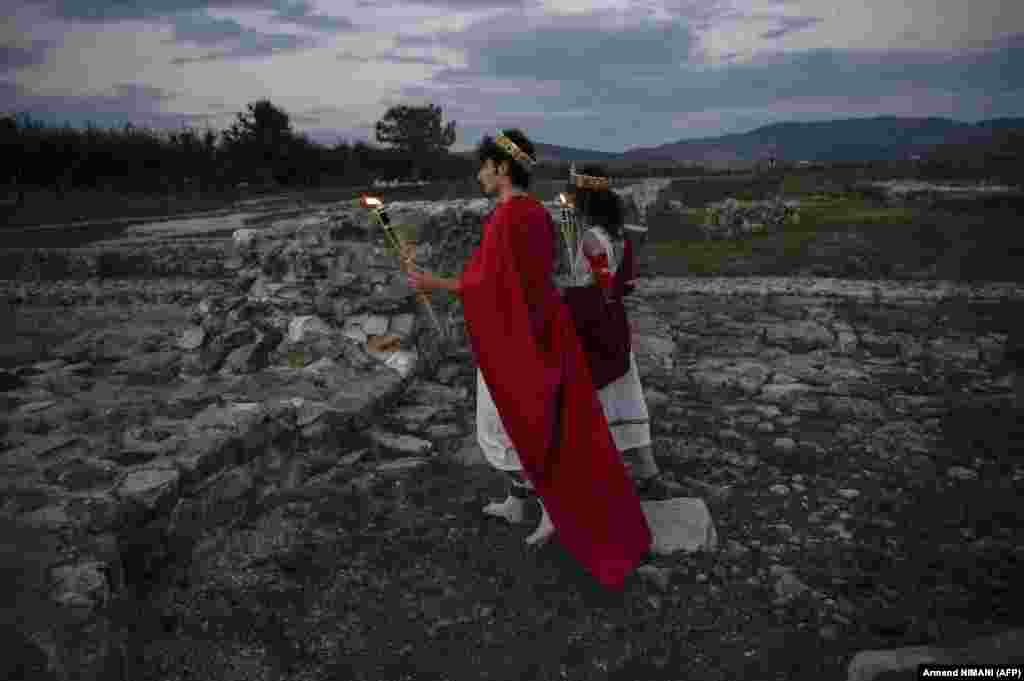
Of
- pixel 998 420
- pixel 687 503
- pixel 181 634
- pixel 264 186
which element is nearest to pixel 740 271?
pixel 998 420

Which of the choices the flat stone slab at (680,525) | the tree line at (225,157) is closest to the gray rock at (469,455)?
the flat stone slab at (680,525)

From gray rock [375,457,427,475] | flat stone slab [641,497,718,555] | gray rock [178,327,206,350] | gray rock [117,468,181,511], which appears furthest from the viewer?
gray rock [178,327,206,350]

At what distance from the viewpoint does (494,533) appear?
12.9 feet

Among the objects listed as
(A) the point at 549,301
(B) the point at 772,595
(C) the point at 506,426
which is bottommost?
(B) the point at 772,595

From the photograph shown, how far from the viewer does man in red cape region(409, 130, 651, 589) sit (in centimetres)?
347

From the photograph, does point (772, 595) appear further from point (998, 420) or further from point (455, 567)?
point (998, 420)

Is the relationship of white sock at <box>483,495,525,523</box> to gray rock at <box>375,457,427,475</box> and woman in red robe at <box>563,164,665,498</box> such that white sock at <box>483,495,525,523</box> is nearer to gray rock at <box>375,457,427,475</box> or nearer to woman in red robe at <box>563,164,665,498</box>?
woman in red robe at <box>563,164,665,498</box>

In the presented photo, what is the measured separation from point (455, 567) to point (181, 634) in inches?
49.1

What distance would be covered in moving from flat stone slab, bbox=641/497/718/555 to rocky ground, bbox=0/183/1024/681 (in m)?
0.07

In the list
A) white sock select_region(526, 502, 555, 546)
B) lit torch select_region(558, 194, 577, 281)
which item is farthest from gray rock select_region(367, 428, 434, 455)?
lit torch select_region(558, 194, 577, 281)

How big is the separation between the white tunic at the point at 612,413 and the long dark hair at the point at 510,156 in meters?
0.60

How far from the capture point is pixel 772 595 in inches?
134

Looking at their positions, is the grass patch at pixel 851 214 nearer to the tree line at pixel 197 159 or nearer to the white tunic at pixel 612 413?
the white tunic at pixel 612 413

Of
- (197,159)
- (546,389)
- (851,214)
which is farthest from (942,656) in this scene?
(197,159)
